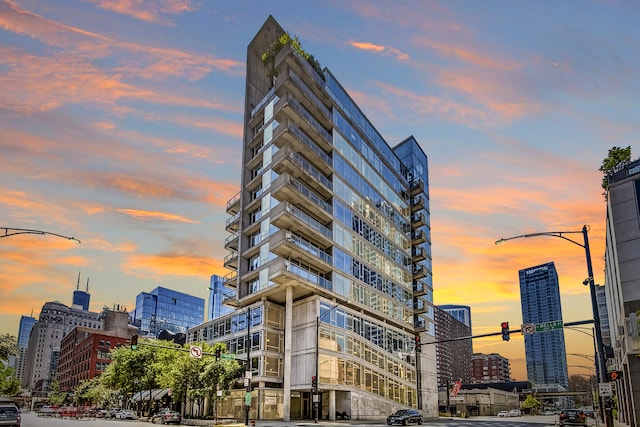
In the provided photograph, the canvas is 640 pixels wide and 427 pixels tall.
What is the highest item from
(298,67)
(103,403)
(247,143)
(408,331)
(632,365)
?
(298,67)

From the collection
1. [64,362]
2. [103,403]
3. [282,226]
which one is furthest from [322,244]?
[64,362]

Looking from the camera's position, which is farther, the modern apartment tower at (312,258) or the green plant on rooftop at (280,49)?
the green plant on rooftop at (280,49)

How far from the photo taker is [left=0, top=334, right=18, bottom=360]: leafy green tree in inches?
2456

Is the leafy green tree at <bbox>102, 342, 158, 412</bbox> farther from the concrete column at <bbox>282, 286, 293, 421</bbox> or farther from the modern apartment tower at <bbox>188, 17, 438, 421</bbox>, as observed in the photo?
the concrete column at <bbox>282, 286, 293, 421</bbox>

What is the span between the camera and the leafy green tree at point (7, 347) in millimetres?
62375

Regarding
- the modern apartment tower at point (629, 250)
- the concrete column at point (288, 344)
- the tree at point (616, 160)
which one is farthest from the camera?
the concrete column at point (288, 344)

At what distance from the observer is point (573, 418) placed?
39344mm

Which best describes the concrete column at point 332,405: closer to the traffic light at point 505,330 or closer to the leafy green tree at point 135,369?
the traffic light at point 505,330

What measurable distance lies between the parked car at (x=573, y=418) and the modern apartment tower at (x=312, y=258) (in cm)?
1534

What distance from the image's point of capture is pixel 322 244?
6178 cm

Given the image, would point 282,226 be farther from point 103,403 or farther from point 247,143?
point 103,403

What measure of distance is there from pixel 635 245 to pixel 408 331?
50.7 metres

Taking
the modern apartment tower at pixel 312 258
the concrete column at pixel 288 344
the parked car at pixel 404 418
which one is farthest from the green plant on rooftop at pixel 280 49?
the parked car at pixel 404 418

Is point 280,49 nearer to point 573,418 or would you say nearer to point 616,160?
point 616,160
